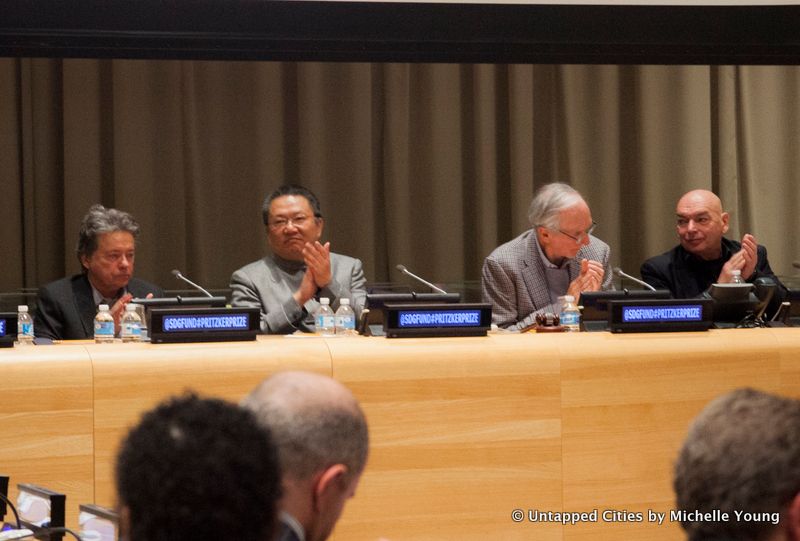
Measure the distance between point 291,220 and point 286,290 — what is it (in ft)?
0.78

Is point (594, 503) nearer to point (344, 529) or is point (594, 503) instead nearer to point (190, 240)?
point (344, 529)

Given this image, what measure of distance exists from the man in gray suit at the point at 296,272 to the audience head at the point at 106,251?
0.36 metres

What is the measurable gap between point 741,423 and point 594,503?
1679 millimetres

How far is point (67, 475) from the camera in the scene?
255 centimetres

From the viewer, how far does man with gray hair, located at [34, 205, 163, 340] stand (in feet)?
11.9

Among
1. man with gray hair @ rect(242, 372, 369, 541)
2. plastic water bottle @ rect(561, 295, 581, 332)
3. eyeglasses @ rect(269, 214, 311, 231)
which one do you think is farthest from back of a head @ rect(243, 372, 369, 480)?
eyeglasses @ rect(269, 214, 311, 231)

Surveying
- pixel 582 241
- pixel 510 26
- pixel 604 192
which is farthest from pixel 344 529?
pixel 604 192

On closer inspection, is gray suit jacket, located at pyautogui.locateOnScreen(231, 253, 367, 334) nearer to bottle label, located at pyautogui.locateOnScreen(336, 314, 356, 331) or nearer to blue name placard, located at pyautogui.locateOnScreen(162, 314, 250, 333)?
bottle label, located at pyautogui.locateOnScreen(336, 314, 356, 331)

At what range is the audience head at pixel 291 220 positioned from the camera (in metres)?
3.83

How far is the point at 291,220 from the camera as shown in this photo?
12.6 ft

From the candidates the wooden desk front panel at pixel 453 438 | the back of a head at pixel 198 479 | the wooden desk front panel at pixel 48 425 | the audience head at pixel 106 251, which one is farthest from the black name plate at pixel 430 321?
the back of a head at pixel 198 479

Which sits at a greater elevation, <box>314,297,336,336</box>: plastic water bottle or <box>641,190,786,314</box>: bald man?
<box>641,190,786,314</box>: bald man

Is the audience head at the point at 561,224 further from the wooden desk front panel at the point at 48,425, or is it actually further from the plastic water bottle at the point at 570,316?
the wooden desk front panel at the point at 48,425

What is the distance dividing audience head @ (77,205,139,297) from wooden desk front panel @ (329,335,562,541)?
46.6 inches
